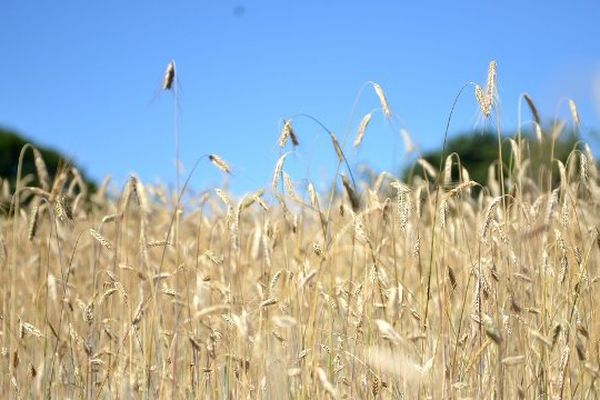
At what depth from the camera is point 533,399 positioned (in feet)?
9.66

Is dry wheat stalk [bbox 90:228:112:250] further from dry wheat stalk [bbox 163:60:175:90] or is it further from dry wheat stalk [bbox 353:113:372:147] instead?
dry wheat stalk [bbox 353:113:372:147]

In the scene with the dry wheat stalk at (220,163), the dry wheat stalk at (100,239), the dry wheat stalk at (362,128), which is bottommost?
the dry wheat stalk at (100,239)

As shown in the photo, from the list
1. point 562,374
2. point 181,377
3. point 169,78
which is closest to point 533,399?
point 562,374

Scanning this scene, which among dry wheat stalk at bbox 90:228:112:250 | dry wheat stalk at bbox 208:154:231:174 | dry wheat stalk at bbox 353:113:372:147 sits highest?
dry wheat stalk at bbox 353:113:372:147

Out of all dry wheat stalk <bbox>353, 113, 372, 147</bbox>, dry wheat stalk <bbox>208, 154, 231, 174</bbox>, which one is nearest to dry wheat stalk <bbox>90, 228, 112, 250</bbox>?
dry wheat stalk <bbox>208, 154, 231, 174</bbox>

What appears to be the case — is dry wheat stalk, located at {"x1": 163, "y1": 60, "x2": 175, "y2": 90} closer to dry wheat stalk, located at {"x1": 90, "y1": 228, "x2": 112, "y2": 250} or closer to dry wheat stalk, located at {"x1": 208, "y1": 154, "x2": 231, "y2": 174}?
dry wheat stalk, located at {"x1": 208, "y1": 154, "x2": 231, "y2": 174}

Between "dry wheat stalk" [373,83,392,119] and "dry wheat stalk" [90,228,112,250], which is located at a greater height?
"dry wheat stalk" [373,83,392,119]

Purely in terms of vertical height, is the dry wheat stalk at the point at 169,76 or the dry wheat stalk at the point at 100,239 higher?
the dry wheat stalk at the point at 169,76

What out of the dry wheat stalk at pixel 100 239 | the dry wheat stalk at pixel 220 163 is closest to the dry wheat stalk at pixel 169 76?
the dry wheat stalk at pixel 220 163

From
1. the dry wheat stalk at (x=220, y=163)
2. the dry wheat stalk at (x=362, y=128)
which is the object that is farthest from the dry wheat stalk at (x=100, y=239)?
the dry wheat stalk at (x=362, y=128)

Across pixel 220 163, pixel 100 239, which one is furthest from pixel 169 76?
pixel 100 239

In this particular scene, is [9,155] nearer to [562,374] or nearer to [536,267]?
[536,267]

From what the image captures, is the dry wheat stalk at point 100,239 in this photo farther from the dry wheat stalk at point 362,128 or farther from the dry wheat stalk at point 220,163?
the dry wheat stalk at point 362,128

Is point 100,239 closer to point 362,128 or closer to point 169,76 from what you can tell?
point 169,76
